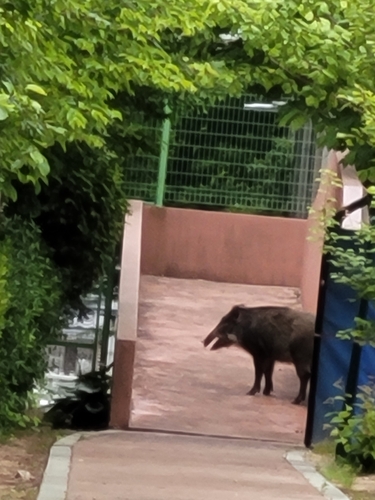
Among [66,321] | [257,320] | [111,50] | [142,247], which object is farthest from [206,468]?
[142,247]

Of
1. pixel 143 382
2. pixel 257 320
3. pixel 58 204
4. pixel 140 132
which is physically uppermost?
pixel 140 132

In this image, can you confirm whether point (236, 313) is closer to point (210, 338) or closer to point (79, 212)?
point (210, 338)

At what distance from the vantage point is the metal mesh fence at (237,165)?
18.8 meters

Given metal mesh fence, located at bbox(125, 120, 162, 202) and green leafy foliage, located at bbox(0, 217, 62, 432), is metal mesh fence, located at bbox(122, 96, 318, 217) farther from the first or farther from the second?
green leafy foliage, located at bbox(0, 217, 62, 432)

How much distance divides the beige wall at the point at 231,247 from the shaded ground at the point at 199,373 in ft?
0.84

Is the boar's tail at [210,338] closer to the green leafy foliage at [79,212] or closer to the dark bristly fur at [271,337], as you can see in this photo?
the dark bristly fur at [271,337]

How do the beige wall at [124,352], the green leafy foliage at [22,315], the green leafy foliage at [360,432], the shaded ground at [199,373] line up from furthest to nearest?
the shaded ground at [199,373], the beige wall at [124,352], the green leafy foliage at [22,315], the green leafy foliage at [360,432]

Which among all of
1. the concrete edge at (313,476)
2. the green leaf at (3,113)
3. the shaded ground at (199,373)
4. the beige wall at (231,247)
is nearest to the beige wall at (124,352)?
the shaded ground at (199,373)

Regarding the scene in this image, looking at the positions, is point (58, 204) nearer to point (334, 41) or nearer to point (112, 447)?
point (112, 447)

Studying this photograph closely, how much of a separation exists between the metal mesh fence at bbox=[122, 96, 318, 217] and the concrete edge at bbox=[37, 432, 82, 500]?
9.95 meters

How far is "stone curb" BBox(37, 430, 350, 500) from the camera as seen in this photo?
6738 mm

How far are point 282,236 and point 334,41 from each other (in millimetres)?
10742

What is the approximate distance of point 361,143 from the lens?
25.1 ft

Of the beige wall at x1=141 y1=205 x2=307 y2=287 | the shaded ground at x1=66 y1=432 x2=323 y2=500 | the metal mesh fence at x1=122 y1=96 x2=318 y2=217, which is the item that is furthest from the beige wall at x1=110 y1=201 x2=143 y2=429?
the metal mesh fence at x1=122 y1=96 x2=318 y2=217
